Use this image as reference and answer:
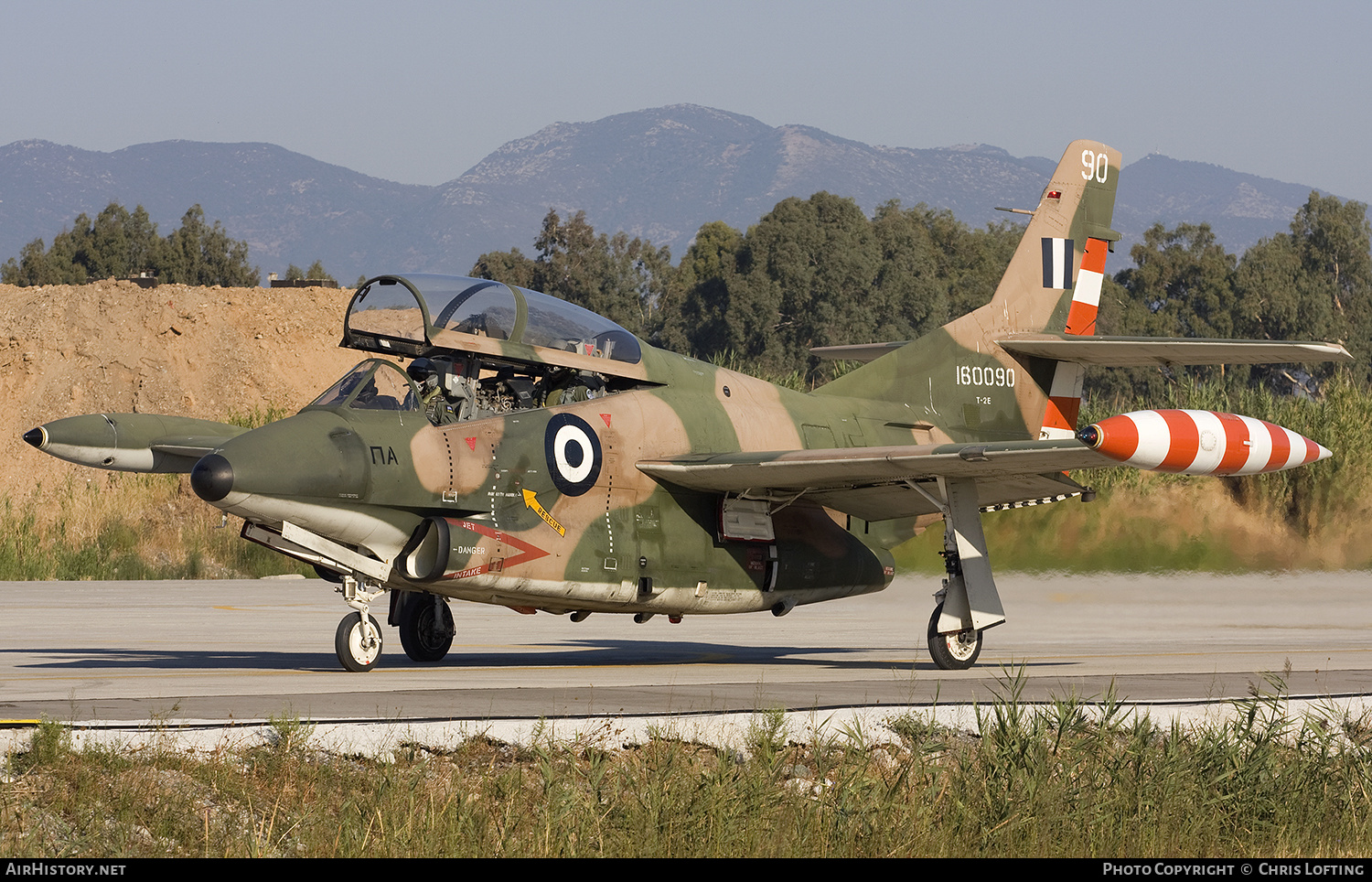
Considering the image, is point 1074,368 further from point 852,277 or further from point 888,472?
point 852,277

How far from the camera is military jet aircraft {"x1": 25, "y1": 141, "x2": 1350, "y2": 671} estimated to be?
Result: 12.5 m

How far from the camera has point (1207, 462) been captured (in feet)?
40.1

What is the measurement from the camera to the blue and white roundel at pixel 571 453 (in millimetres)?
13844

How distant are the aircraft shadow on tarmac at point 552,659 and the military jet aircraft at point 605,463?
1.95 feet

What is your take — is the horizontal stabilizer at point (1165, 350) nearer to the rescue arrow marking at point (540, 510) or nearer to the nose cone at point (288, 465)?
→ the rescue arrow marking at point (540, 510)

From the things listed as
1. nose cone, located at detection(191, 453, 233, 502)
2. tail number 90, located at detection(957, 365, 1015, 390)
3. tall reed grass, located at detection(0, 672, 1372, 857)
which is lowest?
tall reed grass, located at detection(0, 672, 1372, 857)

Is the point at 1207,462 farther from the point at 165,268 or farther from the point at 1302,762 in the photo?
the point at 165,268

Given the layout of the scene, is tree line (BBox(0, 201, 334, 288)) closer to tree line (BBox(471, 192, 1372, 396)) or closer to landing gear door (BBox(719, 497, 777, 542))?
tree line (BBox(471, 192, 1372, 396))

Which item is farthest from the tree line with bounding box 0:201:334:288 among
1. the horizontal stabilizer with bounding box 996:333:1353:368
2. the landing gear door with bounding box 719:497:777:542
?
the landing gear door with bounding box 719:497:777:542

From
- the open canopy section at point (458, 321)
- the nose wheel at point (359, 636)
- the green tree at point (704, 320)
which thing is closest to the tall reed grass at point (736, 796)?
the nose wheel at point (359, 636)

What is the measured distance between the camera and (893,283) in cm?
8469

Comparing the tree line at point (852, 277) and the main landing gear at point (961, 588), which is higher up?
the tree line at point (852, 277)

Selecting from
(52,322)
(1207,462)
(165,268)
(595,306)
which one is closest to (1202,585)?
(1207,462)

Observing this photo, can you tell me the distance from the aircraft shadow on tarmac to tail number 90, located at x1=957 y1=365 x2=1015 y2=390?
3.23 meters
